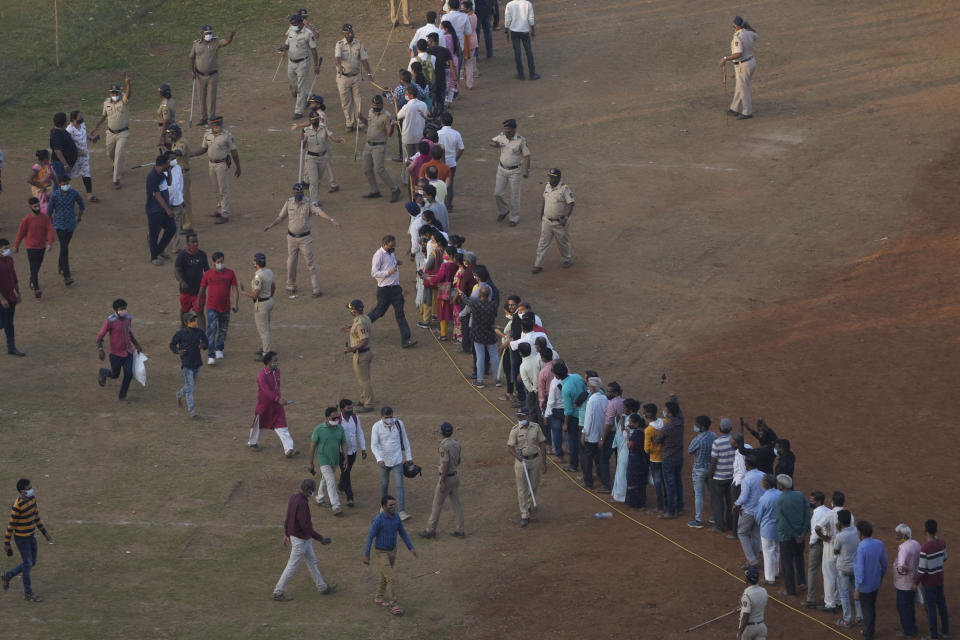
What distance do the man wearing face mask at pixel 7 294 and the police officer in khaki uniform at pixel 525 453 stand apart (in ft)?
29.2

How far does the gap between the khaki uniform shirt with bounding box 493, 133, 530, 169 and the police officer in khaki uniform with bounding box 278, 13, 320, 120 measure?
22.2 ft

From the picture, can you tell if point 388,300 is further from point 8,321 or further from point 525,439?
point 8,321

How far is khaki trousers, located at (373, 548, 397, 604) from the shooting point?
1661cm

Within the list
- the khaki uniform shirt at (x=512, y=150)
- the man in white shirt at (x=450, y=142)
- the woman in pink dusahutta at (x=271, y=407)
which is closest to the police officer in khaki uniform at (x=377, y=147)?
the man in white shirt at (x=450, y=142)

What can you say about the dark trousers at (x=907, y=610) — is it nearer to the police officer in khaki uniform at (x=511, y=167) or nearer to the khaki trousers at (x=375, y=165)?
the police officer in khaki uniform at (x=511, y=167)

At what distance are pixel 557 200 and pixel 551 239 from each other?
102 centimetres

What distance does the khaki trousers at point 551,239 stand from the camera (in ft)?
82.2

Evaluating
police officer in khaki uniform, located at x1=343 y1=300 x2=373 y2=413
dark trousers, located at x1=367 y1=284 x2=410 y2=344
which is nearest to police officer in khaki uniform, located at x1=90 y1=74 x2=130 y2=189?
dark trousers, located at x1=367 y1=284 x2=410 y2=344

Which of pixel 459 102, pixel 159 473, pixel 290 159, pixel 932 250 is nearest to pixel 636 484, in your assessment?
pixel 159 473

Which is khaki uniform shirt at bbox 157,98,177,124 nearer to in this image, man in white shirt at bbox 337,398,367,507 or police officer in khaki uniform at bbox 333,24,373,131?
police officer in khaki uniform at bbox 333,24,373,131

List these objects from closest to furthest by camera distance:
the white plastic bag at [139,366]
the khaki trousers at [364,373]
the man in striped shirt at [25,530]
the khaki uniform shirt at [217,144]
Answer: the man in striped shirt at [25,530] → the khaki trousers at [364,373] → the white plastic bag at [139,366] → the khaki uniform shirt at [217,144]

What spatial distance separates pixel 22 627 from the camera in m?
16.0

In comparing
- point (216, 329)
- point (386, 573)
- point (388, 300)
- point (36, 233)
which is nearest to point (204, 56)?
point (36, 233)

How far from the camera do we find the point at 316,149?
26859 mm
